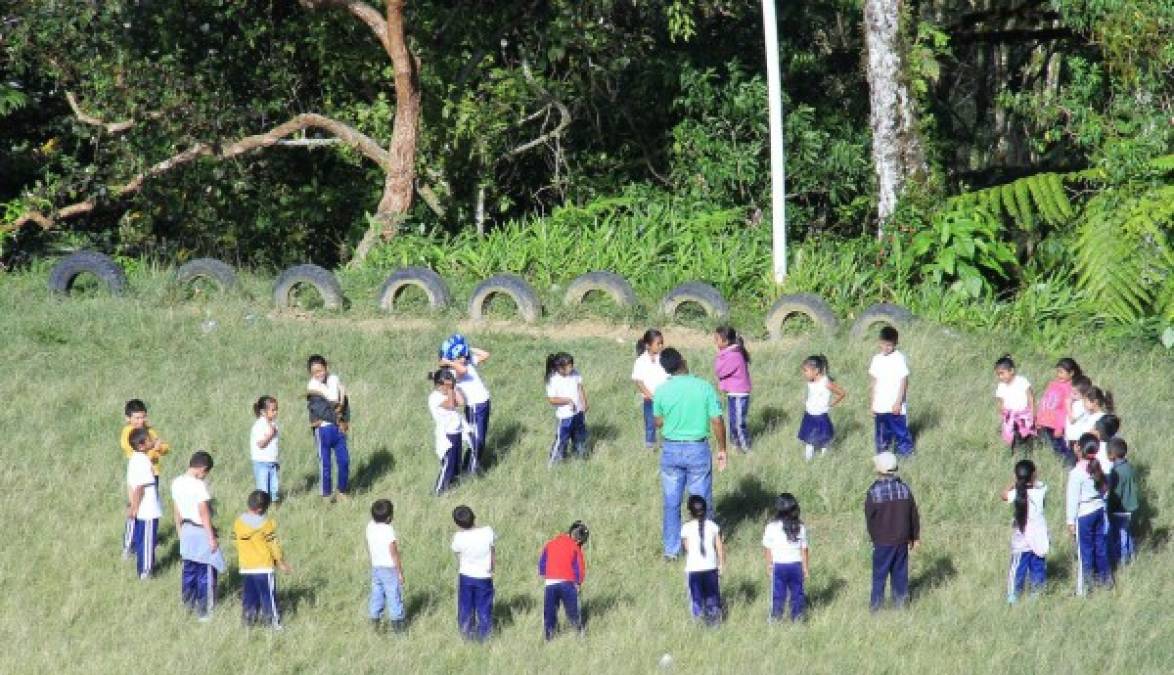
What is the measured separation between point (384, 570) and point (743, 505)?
3552 mm

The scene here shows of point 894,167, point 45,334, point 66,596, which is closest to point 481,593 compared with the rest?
point 66,596

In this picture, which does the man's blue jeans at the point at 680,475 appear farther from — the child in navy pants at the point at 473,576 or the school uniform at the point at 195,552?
the school uniform at the point at 195,552

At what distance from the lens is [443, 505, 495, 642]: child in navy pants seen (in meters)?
11.7

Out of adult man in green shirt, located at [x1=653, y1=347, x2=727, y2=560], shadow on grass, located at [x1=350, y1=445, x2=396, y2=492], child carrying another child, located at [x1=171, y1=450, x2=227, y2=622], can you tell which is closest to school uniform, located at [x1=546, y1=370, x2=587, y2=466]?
shadow on grass, located at [x1=350, y1=445, x2=396, y2=492]

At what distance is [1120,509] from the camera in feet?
42.8

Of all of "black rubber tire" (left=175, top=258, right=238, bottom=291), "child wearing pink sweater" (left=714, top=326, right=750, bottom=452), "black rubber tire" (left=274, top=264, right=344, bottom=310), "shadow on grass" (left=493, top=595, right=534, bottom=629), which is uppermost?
"black rubber tire" (left=175, top=258, right=238, bottom=291)

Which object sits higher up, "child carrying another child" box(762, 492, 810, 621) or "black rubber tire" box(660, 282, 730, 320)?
"black rubber tire" box(660, 282, 730, 320)

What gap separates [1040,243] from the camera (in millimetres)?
21250

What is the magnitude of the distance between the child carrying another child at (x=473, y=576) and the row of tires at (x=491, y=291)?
7507 millimetres

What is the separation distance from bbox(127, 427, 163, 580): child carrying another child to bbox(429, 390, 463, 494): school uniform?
2251 mm

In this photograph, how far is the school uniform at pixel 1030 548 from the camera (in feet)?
40.7

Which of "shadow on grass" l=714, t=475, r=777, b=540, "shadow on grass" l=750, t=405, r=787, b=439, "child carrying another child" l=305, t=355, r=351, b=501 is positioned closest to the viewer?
"shadow on grass" l=714, t=475, r=777, b=540

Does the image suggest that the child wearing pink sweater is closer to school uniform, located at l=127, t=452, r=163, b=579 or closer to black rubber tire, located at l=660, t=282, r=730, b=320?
black rubber tire, located at l=660, t=282, r=730, b=320

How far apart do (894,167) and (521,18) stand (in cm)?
594
